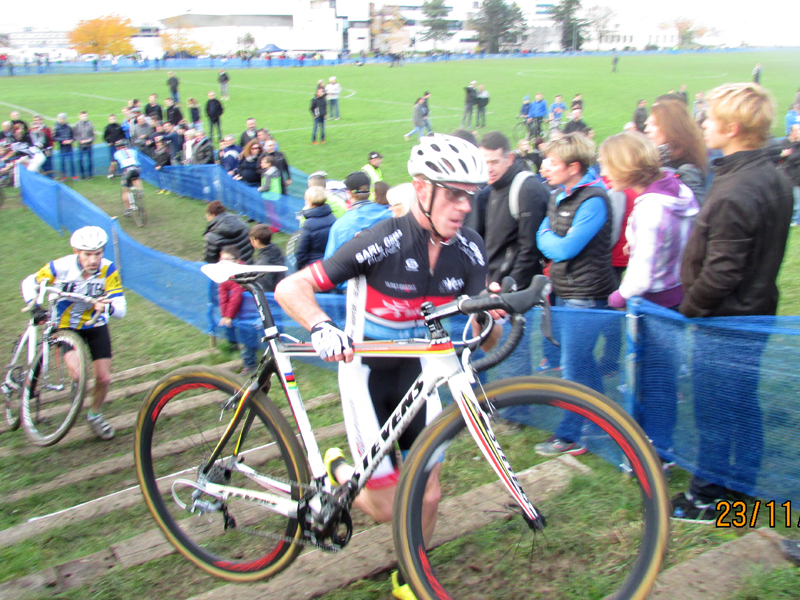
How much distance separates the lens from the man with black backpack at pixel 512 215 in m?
4.96

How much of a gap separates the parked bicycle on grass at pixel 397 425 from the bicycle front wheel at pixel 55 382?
2.20m

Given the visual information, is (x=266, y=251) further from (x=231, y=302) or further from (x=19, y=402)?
(x=19, y=402)

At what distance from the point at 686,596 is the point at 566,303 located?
2.17 m

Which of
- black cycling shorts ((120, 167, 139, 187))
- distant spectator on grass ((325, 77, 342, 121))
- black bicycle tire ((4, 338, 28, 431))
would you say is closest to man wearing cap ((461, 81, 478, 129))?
distant spectator on grass ((325, 77, 342, 121))

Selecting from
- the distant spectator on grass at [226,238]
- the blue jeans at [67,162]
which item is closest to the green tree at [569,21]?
the blue jeans at [67,162]

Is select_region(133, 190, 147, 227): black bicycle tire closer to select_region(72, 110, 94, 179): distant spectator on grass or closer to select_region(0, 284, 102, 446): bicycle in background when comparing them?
select_region(72, 110, 94, 179): distant spectator on grass

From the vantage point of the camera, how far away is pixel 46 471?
16.3ft

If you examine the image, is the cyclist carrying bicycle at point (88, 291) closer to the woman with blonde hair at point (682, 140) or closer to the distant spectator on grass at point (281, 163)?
the woman with blonde hair at point (682, 140)

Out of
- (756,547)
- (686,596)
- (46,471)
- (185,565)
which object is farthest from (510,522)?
(46,471)

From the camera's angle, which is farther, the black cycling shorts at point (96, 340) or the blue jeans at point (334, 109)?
the blue jeans at point (334, 109)

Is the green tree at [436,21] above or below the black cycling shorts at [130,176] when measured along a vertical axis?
above

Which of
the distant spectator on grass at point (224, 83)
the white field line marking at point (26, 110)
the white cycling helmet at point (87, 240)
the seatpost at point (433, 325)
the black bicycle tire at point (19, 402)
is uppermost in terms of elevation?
the distant spectator on grass at point (224, 83)

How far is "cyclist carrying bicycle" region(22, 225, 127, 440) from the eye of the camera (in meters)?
5.43
